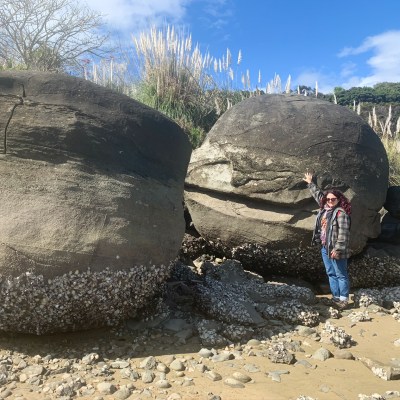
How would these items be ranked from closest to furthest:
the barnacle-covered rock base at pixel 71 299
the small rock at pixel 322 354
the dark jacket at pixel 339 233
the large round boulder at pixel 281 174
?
the barnacle-covered rock base at pixel 71 299 < the small rock at pixel 322 354 < the dark jacket at pixel 339 233 < the large round boulder at pixel 281 174

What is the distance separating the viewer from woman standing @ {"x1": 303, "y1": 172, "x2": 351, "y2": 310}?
4.57 meters

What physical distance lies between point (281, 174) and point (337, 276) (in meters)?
1.17

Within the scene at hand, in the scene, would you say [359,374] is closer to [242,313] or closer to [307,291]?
[242,313]

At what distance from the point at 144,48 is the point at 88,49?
3.97 m

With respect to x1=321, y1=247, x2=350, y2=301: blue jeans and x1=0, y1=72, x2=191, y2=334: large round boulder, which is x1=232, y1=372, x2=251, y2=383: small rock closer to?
x1=0, y1=72, x2=191, y2=334: large round boulder

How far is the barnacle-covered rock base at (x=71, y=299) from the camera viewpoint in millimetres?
2977

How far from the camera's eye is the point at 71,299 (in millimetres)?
3076

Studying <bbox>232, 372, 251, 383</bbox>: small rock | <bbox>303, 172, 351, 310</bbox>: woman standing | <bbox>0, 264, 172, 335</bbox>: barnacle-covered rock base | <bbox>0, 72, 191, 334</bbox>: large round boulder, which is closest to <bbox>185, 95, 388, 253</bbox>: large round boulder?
<bbox>303, 172, 351, 310</bbox>: woman standing

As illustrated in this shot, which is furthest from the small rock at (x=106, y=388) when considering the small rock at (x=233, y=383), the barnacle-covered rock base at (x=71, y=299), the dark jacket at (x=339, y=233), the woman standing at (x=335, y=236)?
the dark jacket at (x=339, y=233)

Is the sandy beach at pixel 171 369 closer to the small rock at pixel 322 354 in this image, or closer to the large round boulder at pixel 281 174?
the small rock at pixel 322 354

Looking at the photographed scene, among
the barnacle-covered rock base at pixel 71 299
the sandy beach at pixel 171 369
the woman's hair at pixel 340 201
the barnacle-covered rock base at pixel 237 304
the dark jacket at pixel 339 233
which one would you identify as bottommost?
the sandy beach at pixel 171 369

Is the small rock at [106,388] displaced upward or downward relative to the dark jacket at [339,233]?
downward

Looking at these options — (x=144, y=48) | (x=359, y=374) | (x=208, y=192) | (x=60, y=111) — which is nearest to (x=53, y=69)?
(x=144, y=48)

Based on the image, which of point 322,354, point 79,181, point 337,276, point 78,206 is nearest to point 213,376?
point 322,354
